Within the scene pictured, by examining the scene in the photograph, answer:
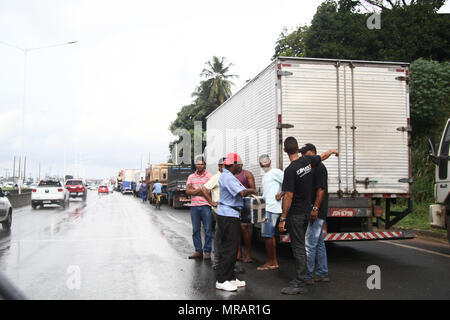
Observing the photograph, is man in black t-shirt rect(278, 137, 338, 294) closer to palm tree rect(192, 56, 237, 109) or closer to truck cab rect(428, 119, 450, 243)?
truck cab rect(428, 119, 450, 243)

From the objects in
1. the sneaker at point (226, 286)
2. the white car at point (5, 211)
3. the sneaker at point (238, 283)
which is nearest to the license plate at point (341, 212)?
the sneaker at point (238, 283)

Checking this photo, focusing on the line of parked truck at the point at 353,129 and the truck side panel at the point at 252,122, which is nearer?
the line of parked truck at the point at 353,129

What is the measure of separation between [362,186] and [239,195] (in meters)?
3.29

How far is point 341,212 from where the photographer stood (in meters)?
7.83

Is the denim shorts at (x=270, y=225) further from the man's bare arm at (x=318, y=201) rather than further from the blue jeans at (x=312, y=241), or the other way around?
the man's bare arm at (x=318, y=201)

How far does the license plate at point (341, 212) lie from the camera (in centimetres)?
778

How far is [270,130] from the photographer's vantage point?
8281mm

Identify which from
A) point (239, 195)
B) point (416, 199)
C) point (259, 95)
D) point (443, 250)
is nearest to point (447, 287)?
point (239, 195)

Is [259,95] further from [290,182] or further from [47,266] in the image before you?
[47,266]

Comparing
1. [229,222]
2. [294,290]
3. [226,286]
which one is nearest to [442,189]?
[294,290]

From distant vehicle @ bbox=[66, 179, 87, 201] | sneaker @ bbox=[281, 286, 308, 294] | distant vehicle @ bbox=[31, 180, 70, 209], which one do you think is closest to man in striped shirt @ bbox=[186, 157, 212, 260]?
sneaker @ bbox=[281, 286, 308, 294]

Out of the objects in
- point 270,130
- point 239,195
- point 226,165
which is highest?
point 270,130

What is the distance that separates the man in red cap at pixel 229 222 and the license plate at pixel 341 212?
228cm

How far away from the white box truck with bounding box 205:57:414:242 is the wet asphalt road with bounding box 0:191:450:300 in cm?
83
